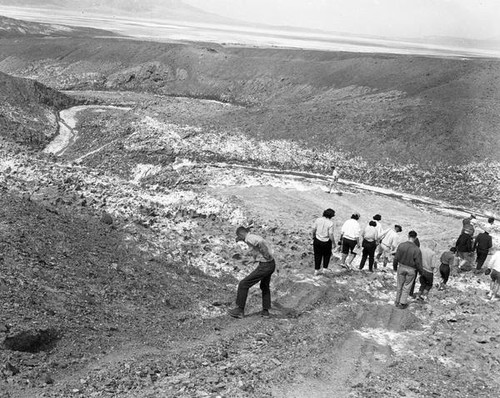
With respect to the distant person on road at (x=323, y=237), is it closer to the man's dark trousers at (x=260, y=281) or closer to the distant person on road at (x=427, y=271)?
the distant person on road at (x=427, y=271)

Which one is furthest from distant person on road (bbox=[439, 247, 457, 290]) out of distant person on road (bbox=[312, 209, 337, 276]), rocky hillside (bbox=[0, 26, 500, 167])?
rocky hillside (bbox=[0, 26, 500, 167])

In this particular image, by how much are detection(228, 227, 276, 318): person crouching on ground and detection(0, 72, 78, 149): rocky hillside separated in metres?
26.2

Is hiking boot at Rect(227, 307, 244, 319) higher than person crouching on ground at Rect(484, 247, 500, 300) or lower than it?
lower

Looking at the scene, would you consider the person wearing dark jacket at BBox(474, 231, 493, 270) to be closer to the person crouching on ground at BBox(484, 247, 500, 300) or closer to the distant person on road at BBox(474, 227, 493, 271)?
the distant person on road at BBox(474, 227, 493, 271)

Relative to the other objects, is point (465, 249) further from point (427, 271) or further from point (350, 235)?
point (350, 235)

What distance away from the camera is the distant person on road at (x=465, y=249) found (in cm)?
1769

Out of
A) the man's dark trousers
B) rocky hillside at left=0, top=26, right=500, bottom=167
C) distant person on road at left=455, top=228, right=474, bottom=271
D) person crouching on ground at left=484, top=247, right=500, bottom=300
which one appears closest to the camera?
the man's dark trousers

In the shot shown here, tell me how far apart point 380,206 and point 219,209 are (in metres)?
8.15

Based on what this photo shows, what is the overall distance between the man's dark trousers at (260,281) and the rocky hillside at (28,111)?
26.2 m

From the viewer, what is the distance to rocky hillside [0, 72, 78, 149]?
36281 mm

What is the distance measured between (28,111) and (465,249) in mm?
34168

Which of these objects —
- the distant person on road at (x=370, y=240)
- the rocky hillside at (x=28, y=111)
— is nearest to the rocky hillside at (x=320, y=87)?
the rocky hillside at (x=28, y=111)

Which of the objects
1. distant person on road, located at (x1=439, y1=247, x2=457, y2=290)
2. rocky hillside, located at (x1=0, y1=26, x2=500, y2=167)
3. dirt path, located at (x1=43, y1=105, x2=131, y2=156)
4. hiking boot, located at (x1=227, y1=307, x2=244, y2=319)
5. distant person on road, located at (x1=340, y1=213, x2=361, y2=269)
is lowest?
dirt path, located at (x1=43, y1=105, x2=131, y2=156)

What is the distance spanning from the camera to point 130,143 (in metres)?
34.1
